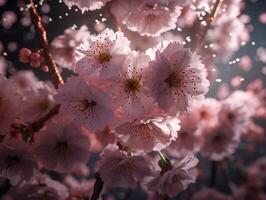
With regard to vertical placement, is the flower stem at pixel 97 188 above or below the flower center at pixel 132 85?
below

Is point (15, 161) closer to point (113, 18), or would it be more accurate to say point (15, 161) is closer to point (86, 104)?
point (86, 104)

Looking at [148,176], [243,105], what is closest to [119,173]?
[148,176]

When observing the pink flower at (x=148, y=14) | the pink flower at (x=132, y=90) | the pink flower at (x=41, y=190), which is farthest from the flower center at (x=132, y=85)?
the pink flower at (x=41, y=190)

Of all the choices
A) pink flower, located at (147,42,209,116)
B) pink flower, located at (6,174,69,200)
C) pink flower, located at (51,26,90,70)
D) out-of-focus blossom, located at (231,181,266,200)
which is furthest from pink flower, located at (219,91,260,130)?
out-of-focus blossom, located at (231,181,266,200)

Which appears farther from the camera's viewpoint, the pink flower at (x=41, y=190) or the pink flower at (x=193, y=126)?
the pink flower at (x=193, y=126)

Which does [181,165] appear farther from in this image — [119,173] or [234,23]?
[234,23]

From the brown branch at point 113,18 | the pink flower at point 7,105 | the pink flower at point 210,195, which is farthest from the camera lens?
the pink flower at point 210,195

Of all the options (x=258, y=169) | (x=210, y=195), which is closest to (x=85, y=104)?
(x=210, y=195)

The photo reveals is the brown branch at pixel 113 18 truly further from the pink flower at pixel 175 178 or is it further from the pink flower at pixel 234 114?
the pink flower at pixel 234 114
